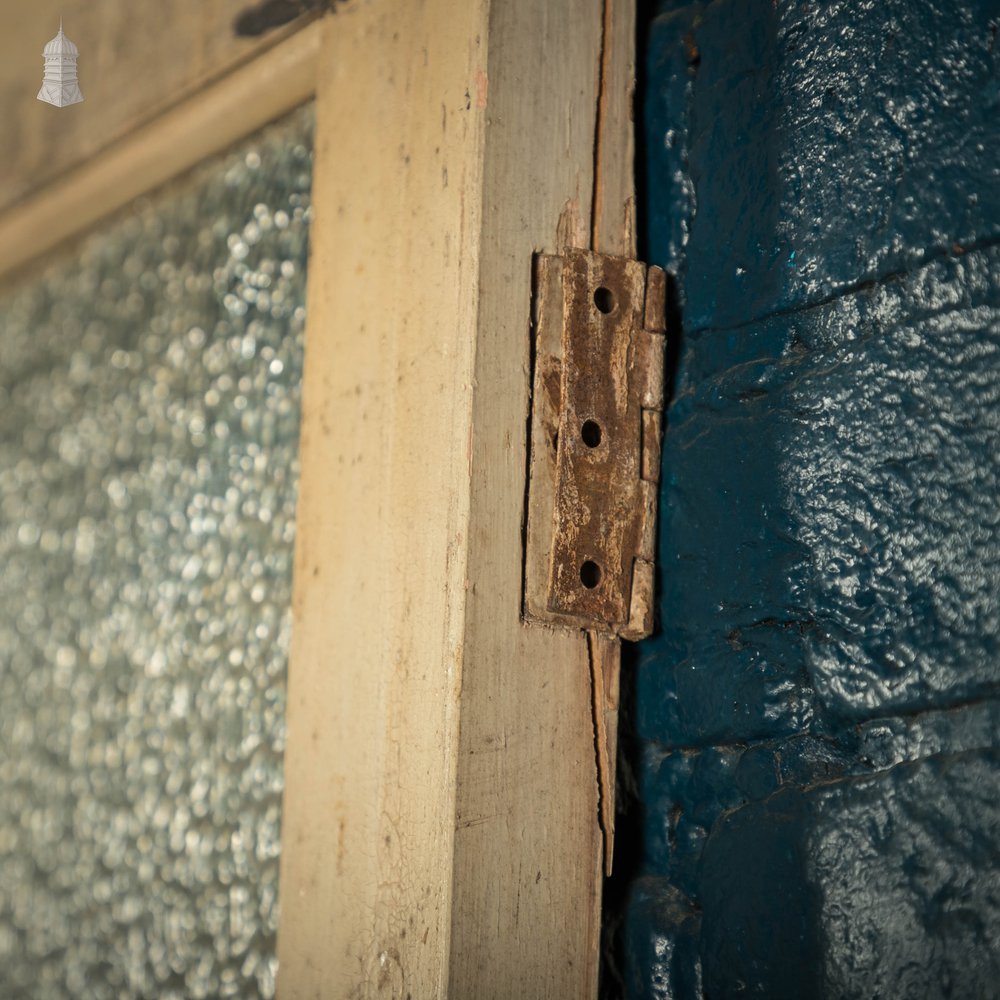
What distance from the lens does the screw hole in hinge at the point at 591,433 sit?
64cm

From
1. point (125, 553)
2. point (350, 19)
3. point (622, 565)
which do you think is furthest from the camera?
point (125, 553)

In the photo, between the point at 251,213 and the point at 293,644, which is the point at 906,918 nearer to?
the point at 293,644

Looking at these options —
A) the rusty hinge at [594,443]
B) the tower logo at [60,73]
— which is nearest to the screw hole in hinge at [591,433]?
the rusty hinge at [594,443]

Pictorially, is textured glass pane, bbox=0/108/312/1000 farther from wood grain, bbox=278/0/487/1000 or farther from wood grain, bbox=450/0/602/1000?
wood grain, bbox=450/0/602/1000

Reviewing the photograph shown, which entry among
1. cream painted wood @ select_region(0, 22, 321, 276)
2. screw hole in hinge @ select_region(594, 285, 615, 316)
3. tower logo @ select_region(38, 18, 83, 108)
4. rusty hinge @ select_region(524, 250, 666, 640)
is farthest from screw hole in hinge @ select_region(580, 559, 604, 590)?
tower logo @ select_region(38, 18, 83, 108)

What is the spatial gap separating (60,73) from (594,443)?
79 centimetres

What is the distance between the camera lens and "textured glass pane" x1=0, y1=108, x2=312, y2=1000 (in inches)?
33.0

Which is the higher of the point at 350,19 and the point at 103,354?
the point at 350,19

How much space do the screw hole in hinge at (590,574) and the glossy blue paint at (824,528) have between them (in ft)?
0.18

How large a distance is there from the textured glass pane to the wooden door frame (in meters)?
0.11

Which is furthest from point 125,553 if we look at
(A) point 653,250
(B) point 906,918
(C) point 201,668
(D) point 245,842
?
(B) point 906,918

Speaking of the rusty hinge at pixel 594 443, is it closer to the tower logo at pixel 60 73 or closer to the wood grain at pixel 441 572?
the wood grain at pixel 441 572

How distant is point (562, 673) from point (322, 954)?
231 mm

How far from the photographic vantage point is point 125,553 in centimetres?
100
